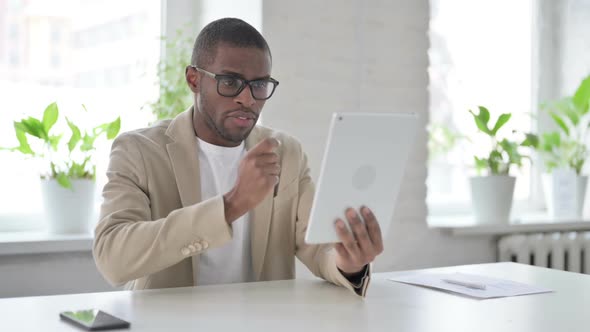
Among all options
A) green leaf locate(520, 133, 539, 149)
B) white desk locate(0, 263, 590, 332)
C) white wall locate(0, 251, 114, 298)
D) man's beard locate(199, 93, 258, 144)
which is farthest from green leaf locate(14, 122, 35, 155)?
green leaf locate(520, 133, 539, 149)

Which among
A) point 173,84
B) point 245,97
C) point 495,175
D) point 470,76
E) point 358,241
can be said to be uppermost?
point 470,76

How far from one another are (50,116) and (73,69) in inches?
15.3

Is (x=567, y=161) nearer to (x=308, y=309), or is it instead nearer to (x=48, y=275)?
(x=48, y=275)

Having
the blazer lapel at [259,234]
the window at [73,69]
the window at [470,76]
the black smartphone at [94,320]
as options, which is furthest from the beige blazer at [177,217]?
the window at [470,76]

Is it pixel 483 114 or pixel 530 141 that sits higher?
pixel 483 114

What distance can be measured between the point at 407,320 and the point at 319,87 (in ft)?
5.86

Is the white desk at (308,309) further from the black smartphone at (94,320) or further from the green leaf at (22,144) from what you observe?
the green leaf at (22,144)

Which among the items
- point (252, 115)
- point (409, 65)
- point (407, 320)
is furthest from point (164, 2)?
point (407, 320)

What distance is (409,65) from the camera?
3.44m

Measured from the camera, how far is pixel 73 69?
3.10 meters

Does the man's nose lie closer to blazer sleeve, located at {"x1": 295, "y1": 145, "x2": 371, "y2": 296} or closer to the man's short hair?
the man's short hair

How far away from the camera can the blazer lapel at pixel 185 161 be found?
213cm

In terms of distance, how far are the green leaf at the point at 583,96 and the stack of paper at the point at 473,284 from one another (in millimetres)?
2091

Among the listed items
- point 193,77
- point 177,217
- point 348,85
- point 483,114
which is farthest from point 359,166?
point 483,114
